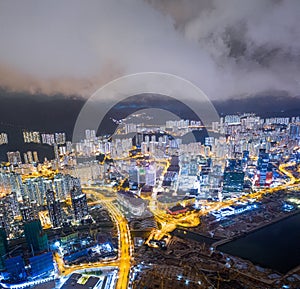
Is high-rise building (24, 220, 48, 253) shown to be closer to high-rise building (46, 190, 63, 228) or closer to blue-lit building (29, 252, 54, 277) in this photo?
blue-lit building (29, 252, 54, 277)

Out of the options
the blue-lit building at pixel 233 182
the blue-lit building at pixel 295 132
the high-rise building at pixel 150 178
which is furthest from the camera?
the blue-lit building at pixel 295 132

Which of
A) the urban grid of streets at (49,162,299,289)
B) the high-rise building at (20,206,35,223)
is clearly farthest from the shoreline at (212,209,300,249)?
the high-rise building at (20,206,35,223)

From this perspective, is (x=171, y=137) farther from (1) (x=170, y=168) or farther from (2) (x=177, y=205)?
(2) (x=177, y=205)

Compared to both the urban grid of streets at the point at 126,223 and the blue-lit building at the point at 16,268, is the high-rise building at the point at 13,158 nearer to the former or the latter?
the urban grid of streets at the point at 126,223

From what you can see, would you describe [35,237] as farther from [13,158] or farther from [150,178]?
[13,158]

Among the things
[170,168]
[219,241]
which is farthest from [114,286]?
[170,168]

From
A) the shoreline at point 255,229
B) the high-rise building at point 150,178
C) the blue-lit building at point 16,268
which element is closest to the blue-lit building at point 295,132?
the shoreline at point 255,229
